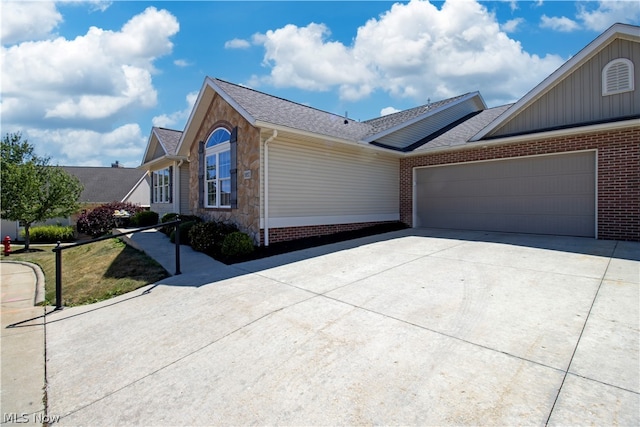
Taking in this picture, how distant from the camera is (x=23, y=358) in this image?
13.1ft

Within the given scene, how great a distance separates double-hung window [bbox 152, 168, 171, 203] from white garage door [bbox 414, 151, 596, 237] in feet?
40.8

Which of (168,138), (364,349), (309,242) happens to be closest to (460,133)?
(309,242)

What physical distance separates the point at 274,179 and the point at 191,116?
514 cm

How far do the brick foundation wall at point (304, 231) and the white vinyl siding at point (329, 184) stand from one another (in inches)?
6.2

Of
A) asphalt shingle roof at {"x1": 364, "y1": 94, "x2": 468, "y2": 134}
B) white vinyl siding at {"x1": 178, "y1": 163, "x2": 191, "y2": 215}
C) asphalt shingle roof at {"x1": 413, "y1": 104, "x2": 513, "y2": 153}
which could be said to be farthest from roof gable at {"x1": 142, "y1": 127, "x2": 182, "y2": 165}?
asphalt shingle roof at {"x1": 413, "y1": 104, "x2": 513, "y2": 153}

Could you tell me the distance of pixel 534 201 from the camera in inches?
395

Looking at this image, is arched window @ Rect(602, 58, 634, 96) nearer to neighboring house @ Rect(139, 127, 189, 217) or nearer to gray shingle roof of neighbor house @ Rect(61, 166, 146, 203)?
neighboring house @ Rect(139, 127, 189, 217)

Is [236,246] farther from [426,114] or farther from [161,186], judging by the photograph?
[161,186]

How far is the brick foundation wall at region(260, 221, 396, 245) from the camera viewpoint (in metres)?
9.42

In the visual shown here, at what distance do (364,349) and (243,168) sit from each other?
24.4 feet

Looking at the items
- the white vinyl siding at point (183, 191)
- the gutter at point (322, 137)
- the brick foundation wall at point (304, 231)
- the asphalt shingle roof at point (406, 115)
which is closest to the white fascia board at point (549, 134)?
the gutter at point (322, 137)

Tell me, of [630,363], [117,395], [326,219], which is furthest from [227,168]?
[630,363]

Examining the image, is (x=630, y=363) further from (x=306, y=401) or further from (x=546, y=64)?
(x=546, y=64)

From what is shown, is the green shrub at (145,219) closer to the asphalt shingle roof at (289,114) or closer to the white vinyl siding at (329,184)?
the asphalt shingle roof at (289,114)
